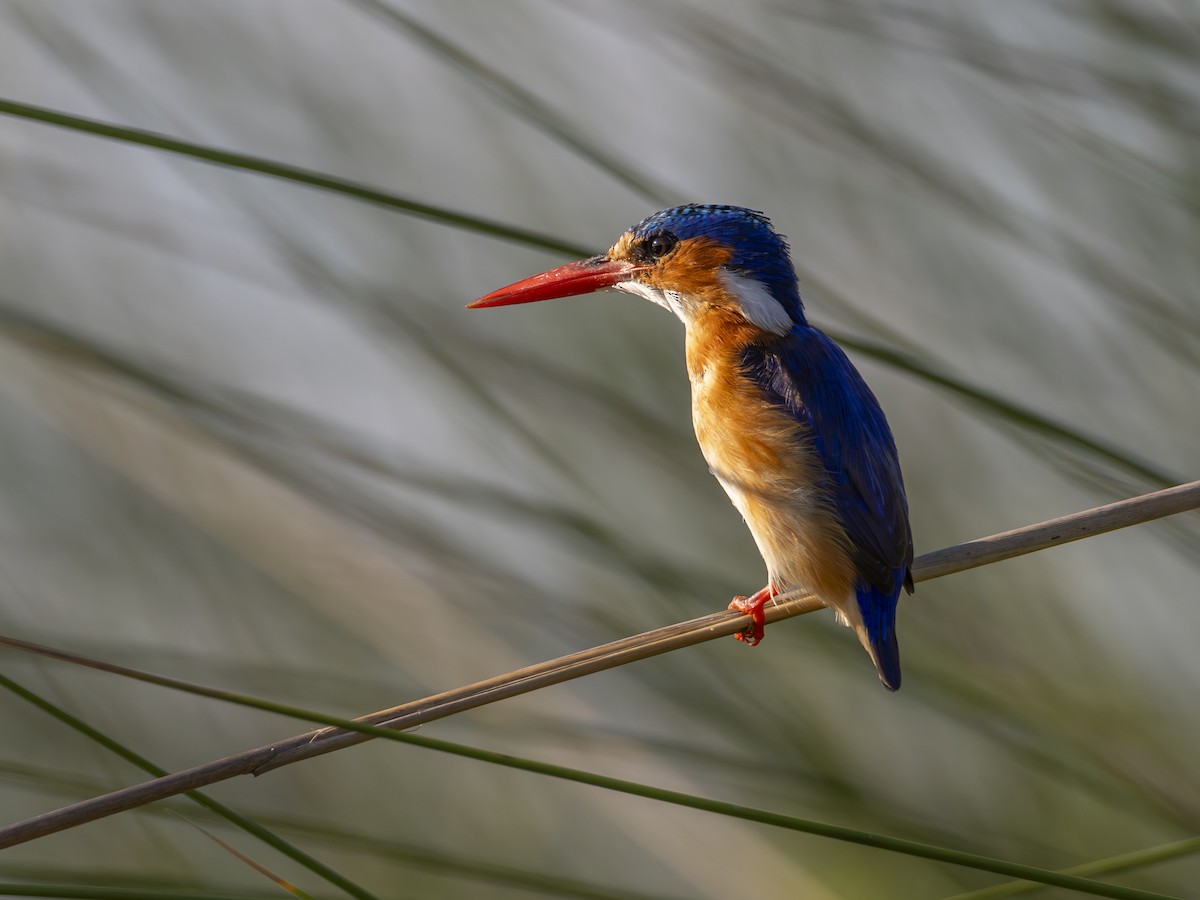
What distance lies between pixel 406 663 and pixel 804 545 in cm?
72

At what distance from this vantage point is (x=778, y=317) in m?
2.13

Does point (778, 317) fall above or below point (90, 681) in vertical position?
above

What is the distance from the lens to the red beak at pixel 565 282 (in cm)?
204

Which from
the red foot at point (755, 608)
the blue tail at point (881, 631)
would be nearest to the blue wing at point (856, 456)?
the blue tail at point (881, 631)

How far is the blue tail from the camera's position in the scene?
165cm

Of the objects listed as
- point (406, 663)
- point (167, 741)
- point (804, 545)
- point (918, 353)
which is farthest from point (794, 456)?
point (167, 741)

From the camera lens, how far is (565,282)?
2141 mm

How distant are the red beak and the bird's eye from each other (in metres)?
0.04

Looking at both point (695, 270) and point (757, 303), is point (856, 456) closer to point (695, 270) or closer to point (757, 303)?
point (757, 303)

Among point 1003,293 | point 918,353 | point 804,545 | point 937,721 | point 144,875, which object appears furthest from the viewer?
point 1003,293

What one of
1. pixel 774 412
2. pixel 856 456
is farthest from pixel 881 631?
pixel 774 412

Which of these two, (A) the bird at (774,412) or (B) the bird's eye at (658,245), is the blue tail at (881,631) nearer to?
(A) the bird at (774,412)

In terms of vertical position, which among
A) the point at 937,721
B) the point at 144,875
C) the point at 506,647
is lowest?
the point at 144,875

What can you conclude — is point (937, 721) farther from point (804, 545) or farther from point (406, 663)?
point (406, 663)
